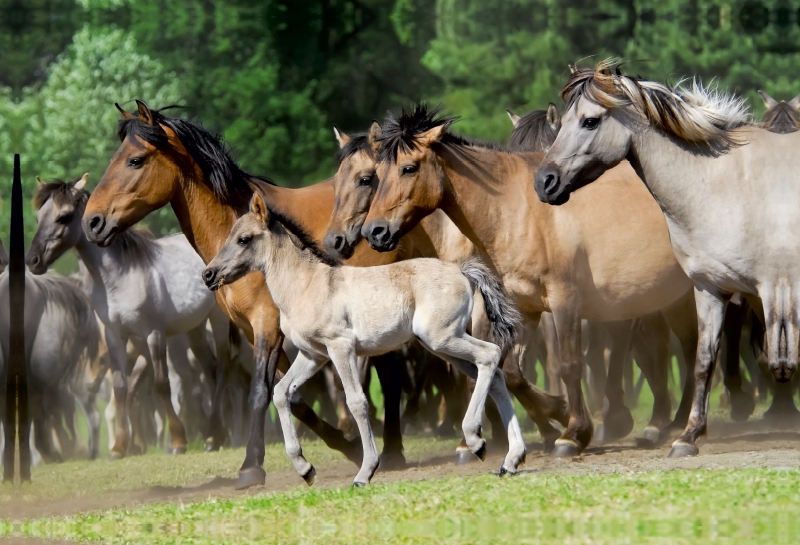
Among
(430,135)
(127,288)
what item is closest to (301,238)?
(430,135)

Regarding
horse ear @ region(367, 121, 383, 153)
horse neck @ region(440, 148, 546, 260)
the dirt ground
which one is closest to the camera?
the dirt ground

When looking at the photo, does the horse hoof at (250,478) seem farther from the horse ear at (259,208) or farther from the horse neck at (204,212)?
the horse ear at (259,208)

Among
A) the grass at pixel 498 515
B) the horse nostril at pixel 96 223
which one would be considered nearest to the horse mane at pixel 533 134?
the horse nostril at pixel 96 223

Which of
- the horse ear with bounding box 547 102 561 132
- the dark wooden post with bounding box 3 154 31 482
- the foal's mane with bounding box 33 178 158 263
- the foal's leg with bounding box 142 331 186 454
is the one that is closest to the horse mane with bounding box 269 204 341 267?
the dark wooden post with bounding box 3 154 31 482

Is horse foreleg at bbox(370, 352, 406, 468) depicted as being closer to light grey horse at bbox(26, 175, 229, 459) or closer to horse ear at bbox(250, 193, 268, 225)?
horse ear at bbox(250, 193, 268, 225)

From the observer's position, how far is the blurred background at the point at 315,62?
31.2m

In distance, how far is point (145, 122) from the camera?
448 inches

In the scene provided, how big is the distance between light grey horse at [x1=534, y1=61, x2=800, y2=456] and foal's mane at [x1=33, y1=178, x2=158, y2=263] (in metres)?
6.86

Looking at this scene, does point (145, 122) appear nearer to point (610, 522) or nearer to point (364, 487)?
point (364, 487)

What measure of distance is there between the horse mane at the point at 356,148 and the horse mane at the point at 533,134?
2.10 metres

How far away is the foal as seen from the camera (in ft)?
30.8

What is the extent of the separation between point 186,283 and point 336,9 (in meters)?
21.9

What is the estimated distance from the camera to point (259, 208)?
10000mm

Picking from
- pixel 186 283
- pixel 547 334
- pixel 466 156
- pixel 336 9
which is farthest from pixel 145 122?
pixel 336 9
